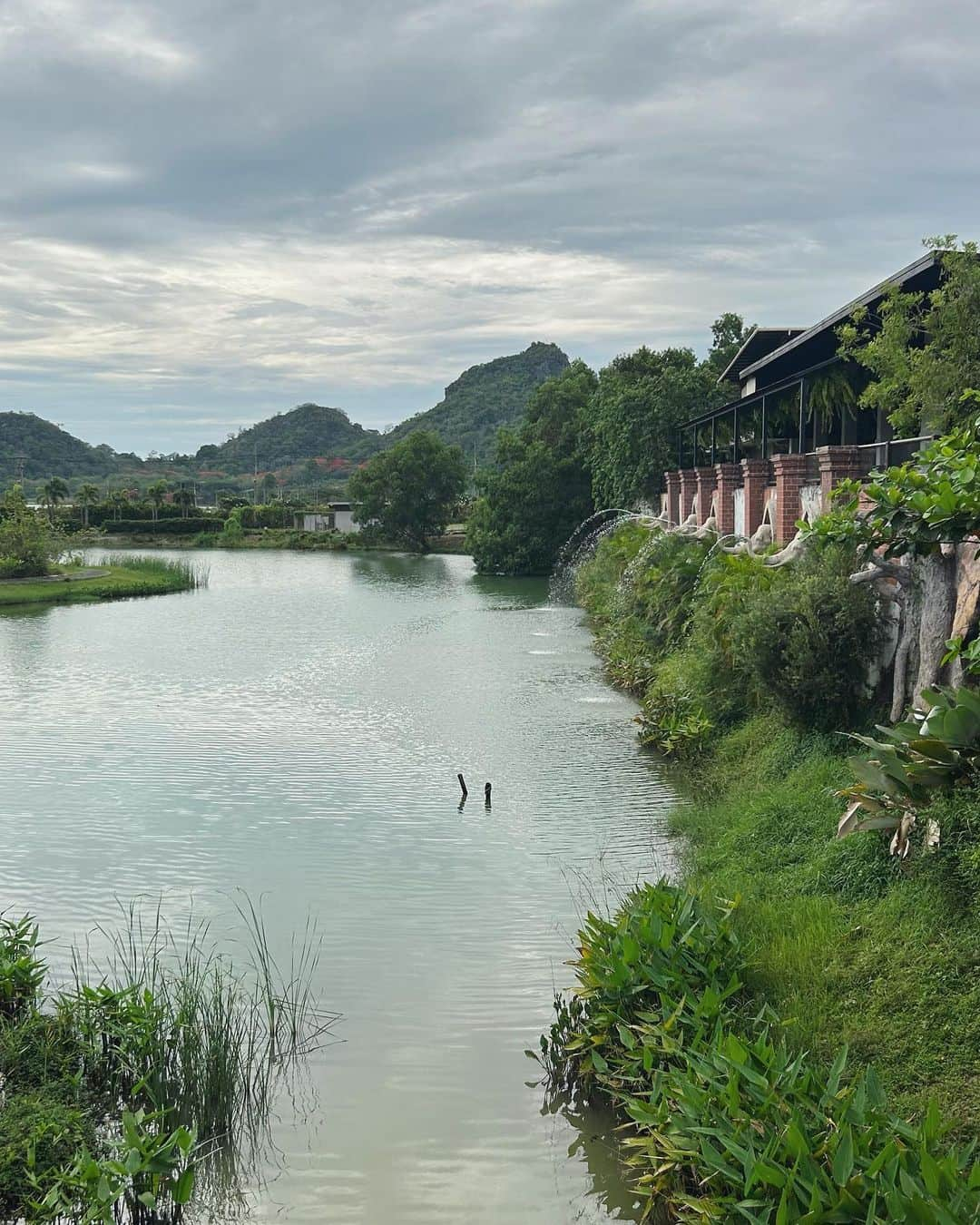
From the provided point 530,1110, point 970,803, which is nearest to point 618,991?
point 530,1110

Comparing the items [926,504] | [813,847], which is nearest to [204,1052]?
[813,847]

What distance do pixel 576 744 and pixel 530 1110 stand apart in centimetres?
862

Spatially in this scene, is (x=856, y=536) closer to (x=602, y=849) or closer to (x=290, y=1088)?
(x=602, y=849)

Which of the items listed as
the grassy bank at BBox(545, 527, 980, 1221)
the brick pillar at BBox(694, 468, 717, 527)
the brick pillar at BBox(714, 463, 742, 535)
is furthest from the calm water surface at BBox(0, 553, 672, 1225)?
the brick pillar at BBox(694, 468, 717, 527)

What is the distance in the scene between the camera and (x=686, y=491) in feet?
98.8

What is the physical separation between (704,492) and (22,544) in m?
25.1

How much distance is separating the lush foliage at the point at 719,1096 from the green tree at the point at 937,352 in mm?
7349

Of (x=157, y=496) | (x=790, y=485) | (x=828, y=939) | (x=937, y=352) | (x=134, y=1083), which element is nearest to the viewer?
(x=134, y=1083)

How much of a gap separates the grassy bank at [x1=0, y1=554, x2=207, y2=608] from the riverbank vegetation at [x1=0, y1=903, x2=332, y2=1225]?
2993 centimetres

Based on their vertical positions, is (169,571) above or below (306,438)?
below

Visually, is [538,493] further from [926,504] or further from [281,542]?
[926,504]

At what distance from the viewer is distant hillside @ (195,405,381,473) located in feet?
525

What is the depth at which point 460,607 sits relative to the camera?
3472cm

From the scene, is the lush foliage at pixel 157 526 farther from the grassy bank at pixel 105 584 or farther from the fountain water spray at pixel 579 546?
the fountain water spray at pixel 579 546
